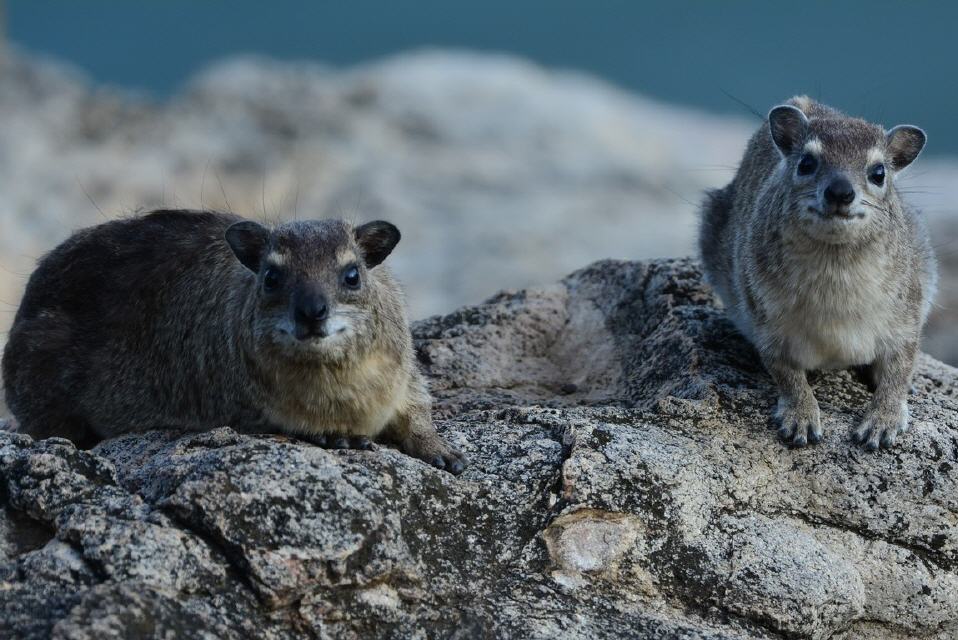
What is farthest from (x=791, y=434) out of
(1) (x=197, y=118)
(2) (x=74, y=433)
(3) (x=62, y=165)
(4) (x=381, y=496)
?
(1) (x=197, y=118)

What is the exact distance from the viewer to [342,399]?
6.12m

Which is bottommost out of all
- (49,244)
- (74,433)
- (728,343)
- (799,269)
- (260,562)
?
(49,244)

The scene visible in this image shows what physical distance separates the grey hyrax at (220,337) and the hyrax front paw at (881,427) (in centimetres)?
214

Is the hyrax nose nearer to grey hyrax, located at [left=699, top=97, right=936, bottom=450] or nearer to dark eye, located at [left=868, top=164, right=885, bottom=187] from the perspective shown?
grey hyrax, located at [left=699, top=97, right=936, bottom=450]

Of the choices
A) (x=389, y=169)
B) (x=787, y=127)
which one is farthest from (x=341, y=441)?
(x=389, y=169)

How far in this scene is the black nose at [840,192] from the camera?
6762 millimetres

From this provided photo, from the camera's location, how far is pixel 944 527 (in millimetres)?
6492

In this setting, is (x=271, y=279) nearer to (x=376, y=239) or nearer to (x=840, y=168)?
(x=376, y=239)

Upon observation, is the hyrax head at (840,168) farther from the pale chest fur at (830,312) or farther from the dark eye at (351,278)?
the dark eye at (351,278)

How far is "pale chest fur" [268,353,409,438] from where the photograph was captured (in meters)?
6.11

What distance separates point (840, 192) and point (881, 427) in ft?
3.99

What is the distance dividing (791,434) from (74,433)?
3.93m

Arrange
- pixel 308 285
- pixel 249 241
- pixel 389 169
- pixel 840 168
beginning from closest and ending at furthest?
1. pixel 308 285
2. pixel 249 241
3. pixel 840 168
4. pixel 389 169

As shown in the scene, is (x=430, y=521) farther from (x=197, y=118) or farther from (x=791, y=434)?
(x=197, y=118)
